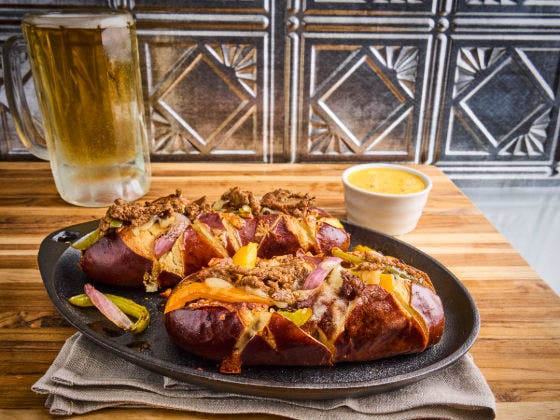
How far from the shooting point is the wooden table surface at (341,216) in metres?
0.91

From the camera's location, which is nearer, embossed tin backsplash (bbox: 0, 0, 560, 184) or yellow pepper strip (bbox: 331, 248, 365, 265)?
yellow pepper strip (bbox: 331, 248, 365, 265)

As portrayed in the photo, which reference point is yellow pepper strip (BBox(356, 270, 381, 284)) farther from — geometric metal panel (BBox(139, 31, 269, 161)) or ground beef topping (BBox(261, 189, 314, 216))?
geometric metal panel (BBox(139, 31, 269, 161))

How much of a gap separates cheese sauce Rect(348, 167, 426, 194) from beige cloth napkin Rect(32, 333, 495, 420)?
62cm

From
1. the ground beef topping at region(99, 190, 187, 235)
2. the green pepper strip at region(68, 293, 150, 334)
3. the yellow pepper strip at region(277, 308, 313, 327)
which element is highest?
the ground beef topping at region(99, 190, 187, 235)

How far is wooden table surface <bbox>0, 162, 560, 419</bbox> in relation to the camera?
91cm

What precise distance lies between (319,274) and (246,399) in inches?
9.5

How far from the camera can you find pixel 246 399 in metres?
0.86

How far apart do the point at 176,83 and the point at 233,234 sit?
852 mm

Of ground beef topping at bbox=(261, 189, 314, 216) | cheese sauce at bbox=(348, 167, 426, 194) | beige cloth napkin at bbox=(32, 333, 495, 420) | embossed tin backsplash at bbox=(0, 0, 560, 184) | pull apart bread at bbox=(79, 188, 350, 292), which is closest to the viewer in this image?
beige cloth napkin at bbox=(32, 333, 495, 420)

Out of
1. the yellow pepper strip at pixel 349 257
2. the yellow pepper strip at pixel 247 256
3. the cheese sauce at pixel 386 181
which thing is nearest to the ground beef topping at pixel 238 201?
the yellow pepper strip at pixel 247 256

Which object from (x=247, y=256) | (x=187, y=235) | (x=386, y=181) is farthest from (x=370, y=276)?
(x=386, y=181)

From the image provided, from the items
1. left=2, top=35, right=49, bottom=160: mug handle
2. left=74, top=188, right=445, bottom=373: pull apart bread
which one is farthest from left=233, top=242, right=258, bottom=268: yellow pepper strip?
left=2, top=35, right=49, bottom=160: mug handle

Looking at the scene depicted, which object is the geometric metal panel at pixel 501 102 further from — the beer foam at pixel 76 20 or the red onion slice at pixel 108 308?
the red onion slice at pixel 108 308

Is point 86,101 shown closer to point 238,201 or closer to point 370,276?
point 238,201
